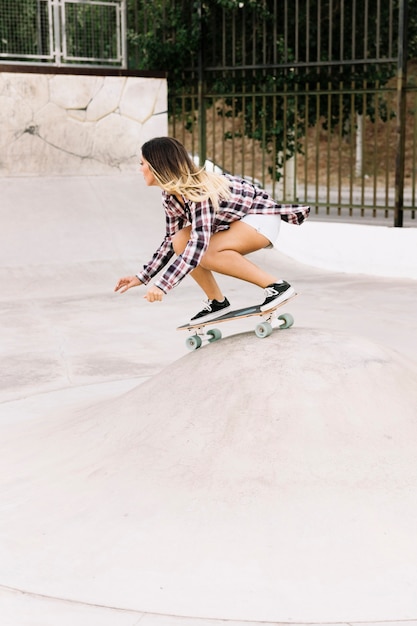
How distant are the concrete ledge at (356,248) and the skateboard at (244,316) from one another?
20.5 ft

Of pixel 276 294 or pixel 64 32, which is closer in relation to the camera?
pixel 276 294

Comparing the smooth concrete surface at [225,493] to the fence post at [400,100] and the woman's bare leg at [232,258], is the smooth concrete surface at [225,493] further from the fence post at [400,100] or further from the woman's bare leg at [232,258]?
the fence post at [400,100]

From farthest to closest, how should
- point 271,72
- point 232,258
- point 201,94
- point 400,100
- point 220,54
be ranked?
point 271,72, point 220,54, point 201,94, point 400,100, point 232,258

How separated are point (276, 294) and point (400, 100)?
Result: 786 cm

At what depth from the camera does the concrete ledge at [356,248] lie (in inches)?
433

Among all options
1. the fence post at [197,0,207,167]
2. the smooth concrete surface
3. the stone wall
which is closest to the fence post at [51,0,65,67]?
the stone wall

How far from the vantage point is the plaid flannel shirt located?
4480 mm

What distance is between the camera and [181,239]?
4766 mm

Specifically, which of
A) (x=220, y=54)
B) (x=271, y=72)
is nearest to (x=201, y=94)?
(x=220, y=54)

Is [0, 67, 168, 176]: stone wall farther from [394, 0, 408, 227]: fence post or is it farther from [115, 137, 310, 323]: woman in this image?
[115, 137, 310, 323]: woman

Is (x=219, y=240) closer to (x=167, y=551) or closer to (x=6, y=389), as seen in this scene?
(x=167, y=551)

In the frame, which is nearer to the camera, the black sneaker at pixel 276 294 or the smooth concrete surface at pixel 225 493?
the smooth concrete surface at pixel 225 493

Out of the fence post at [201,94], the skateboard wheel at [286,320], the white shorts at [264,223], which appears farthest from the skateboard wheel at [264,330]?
the fence post at [201,94]

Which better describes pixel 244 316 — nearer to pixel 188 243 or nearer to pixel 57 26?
pixel 188 243
